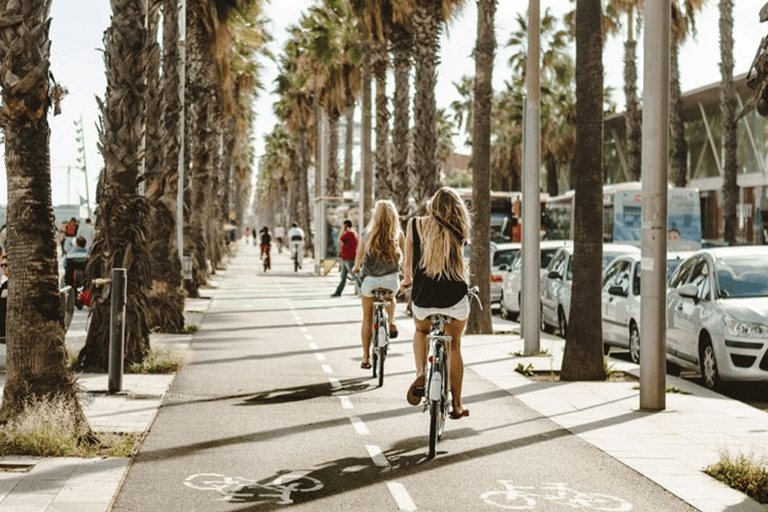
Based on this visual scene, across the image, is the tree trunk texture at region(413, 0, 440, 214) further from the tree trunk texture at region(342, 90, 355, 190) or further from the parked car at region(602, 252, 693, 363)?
the tree trunk texture at region(342, 90, 355, 190)

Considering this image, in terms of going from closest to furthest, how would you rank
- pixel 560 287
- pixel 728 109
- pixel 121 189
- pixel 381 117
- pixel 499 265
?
1. pixel 121 189
2. pixel 560 287
3. pixel 499 265
4. pixel 381 117
5. pixel 728 109

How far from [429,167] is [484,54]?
6.28 meters

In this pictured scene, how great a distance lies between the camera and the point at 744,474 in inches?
330

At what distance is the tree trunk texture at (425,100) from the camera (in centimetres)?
2670

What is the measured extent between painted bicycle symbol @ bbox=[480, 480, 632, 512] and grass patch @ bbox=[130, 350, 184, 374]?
7133 mm

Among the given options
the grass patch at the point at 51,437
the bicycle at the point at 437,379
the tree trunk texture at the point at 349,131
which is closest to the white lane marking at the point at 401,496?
the bicycle at the point at 437,379

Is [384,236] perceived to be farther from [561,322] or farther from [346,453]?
[561,322]

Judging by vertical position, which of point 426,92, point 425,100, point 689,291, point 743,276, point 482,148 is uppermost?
point 426,92

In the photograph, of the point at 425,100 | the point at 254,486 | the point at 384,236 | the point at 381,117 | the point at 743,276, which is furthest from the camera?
the point at 381,117

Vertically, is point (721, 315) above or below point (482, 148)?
below

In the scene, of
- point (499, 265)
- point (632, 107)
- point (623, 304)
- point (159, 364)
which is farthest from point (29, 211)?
point (632, 107)

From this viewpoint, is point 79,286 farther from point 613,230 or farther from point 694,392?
point 613,230

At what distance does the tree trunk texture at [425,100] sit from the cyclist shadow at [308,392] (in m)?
13.0

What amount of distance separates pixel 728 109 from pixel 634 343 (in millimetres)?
27924
